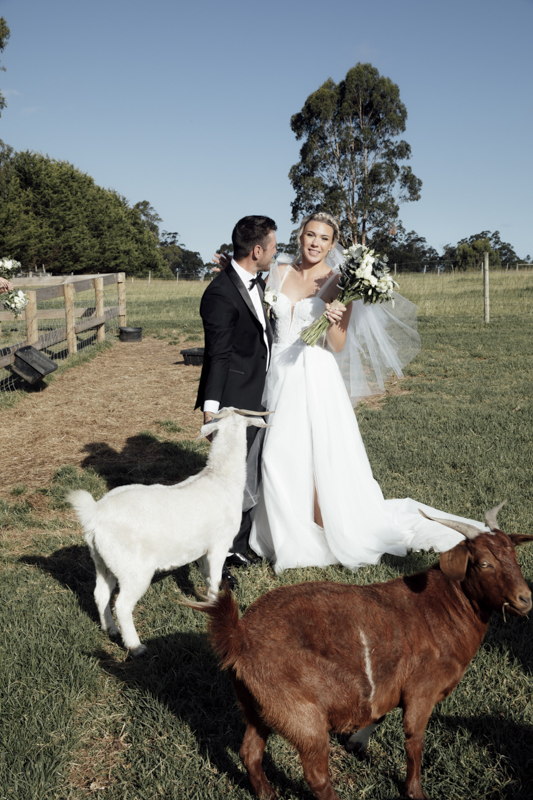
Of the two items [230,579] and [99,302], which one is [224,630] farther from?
[99,302]

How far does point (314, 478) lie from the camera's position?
468cm

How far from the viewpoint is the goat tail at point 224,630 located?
80.0 inches

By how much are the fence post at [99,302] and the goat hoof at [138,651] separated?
13.2 meters

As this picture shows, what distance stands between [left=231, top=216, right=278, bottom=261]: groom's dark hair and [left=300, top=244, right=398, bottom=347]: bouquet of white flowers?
0.64 m

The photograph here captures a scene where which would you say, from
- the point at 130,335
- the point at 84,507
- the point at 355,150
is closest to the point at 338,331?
the point at 84,507

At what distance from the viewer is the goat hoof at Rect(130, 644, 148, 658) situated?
331cm

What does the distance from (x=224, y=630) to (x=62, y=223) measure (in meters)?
69.4

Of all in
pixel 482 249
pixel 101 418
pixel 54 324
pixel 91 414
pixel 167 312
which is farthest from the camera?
pixel 482 249

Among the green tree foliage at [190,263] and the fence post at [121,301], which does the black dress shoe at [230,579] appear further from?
the green tree foliage at [190,263]

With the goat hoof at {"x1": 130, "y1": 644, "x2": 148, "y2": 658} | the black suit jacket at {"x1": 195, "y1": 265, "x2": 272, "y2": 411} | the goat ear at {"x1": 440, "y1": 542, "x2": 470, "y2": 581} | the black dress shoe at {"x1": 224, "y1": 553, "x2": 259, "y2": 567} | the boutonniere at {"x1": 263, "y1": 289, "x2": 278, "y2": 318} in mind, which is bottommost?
the goat hoof at {"x1": 130, "y1": 644, "x2": 148, "y2": 658}

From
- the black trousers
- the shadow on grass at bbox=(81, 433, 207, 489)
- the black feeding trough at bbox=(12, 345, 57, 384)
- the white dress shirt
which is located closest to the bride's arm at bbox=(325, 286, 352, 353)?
the white dress shirt

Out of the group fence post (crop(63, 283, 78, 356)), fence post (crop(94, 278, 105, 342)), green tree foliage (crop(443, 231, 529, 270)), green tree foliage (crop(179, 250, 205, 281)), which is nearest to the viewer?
fence post (crop(63, 283, 78, 356))

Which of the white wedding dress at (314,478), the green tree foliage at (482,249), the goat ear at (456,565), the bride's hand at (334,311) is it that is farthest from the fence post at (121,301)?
the green tree foliage at (482,249)

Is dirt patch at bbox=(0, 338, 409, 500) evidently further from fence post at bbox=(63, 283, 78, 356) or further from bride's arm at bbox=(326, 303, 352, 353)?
bride's arm at bbox=(326, 303, 352, 353)
